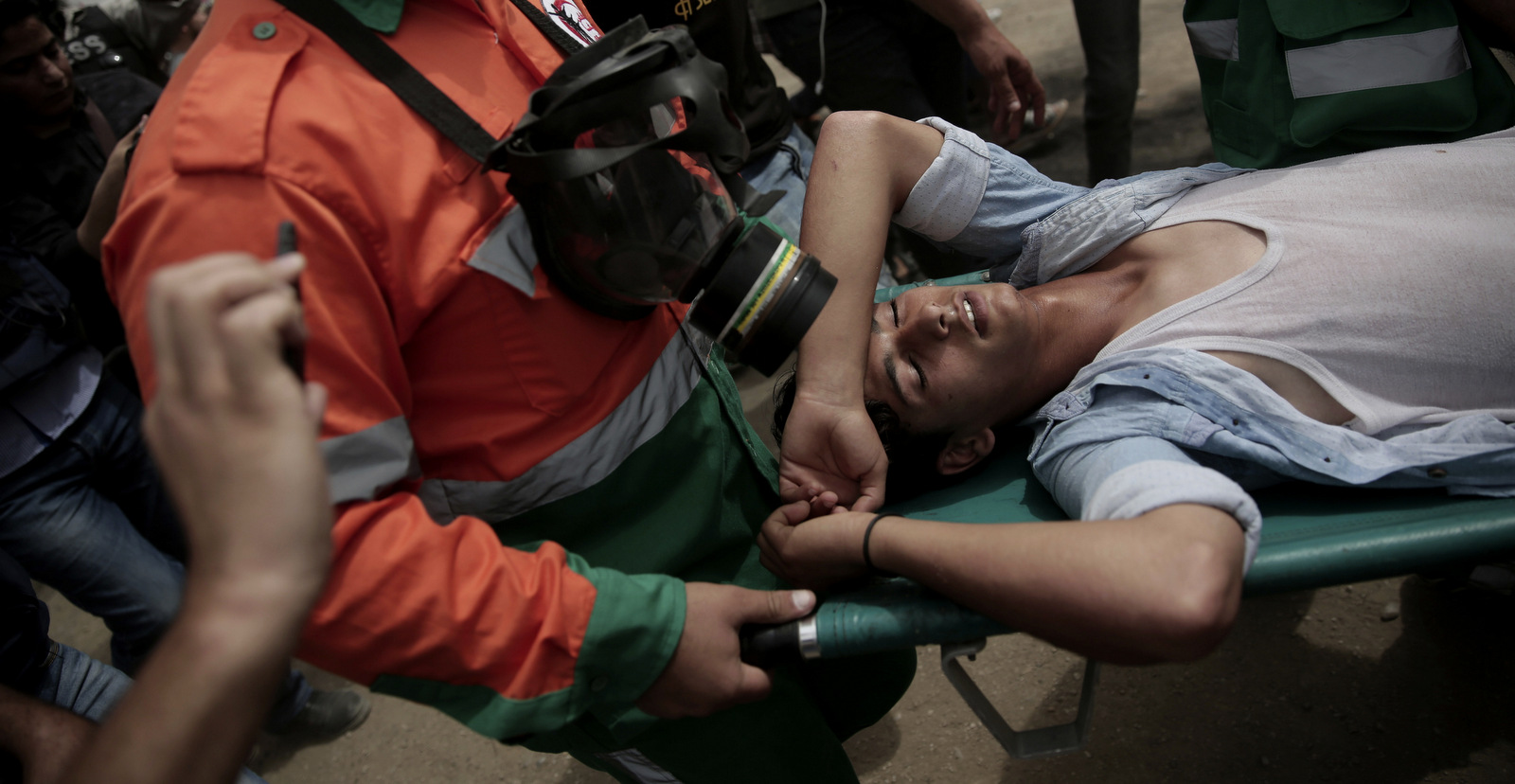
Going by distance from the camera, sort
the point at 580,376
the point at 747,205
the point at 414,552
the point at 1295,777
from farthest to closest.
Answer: the point at 747,205 < the point at 1295,777 < the point at 580,376 < the point at 414,552

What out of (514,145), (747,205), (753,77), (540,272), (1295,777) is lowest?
(1295,777)

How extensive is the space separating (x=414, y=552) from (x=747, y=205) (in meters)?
1.45

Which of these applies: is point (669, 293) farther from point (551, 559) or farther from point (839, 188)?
point (839, 188)

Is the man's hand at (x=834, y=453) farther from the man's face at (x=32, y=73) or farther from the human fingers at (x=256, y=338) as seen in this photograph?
the man's face at (x=32, y=73)

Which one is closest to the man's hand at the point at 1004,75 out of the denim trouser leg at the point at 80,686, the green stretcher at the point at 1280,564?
the green stretcher at the point at 1280,564

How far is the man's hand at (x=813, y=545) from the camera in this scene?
4.74 feet

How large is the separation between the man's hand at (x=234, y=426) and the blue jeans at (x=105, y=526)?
180 centimetres

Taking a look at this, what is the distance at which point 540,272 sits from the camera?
1134 mm

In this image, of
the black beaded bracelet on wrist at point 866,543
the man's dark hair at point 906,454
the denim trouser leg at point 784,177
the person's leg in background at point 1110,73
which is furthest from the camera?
the person's leg in background at point 1110,73

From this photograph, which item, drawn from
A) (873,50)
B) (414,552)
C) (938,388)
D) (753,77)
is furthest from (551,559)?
(873,50)

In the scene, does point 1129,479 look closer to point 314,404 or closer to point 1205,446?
point 1205,446

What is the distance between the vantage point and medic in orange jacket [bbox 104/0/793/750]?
92 cm

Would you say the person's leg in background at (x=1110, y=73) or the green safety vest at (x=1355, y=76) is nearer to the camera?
the green safety vest at (x=1355, y=76)

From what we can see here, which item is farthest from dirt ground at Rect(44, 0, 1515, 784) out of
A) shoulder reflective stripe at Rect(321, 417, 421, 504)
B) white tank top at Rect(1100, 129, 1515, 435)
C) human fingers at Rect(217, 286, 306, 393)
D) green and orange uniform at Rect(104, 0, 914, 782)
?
human fingers at Rect(217, 286, 306, 393)
